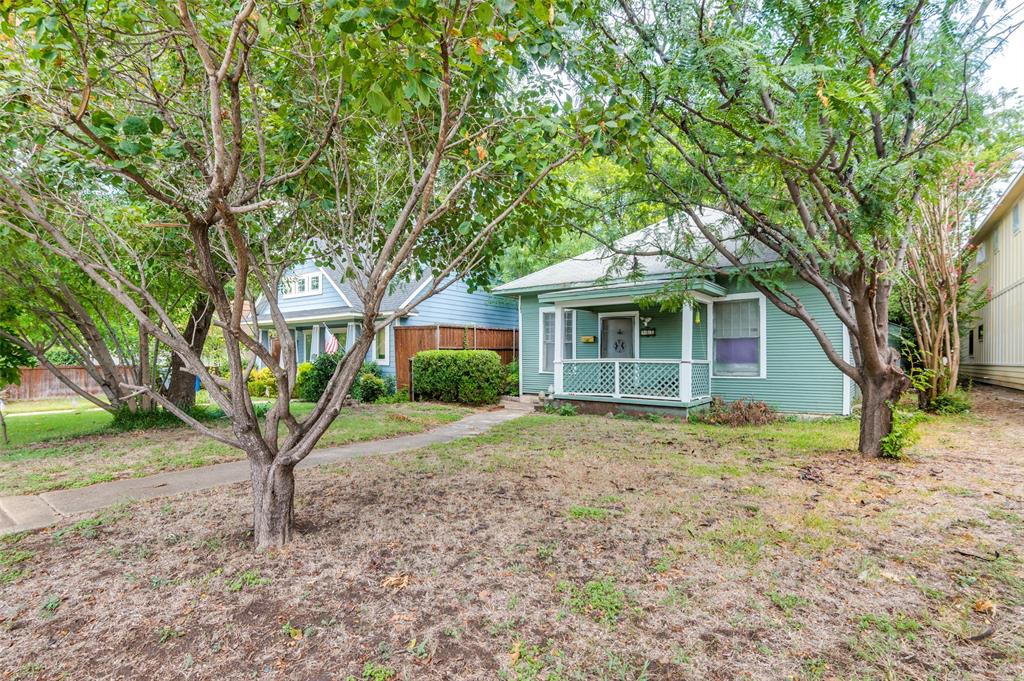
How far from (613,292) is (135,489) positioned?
8.88 meters

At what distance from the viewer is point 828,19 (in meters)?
3.71

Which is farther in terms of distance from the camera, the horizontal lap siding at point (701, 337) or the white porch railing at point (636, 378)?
the horizontal lap siding at point (701, 337)

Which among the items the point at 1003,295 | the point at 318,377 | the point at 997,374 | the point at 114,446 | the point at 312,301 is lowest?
the point at 114,446

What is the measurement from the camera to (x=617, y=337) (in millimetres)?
12586

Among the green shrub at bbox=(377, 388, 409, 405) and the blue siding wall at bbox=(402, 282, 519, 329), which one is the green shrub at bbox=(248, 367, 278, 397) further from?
the blue siding wall at bbox=(402, 282, 519, 329)

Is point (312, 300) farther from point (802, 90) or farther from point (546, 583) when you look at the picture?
point (802, 90)

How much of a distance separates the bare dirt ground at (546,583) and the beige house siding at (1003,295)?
414 inches

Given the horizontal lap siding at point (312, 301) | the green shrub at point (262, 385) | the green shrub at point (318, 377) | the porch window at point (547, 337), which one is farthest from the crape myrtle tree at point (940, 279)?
the green shrub at point (262, 385)

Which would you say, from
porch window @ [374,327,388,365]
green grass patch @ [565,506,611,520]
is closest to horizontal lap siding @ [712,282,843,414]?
green grass patch @ [565,506,611,520]

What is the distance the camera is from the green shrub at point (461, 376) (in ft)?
42.5

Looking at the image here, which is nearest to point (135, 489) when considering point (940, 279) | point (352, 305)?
point (352, 305)

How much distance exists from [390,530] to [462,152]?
3149 mm

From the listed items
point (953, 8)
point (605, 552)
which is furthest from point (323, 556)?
point (953, 8)

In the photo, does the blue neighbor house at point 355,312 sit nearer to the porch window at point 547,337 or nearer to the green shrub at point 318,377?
the green shrub at point 318,377
